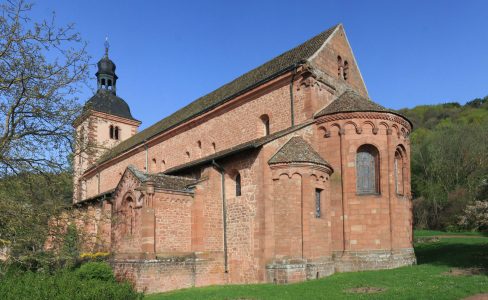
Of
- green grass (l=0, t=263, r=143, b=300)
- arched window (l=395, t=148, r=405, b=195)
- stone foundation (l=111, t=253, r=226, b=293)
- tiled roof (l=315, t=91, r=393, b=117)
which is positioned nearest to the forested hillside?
arched window (l=395, t=148, r=405, b=195)

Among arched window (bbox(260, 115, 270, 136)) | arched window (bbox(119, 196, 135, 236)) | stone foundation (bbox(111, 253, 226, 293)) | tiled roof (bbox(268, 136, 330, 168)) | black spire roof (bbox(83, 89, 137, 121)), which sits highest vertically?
black spire roof (bbox(83, 89, 137, 121))

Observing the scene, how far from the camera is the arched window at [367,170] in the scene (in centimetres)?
1877

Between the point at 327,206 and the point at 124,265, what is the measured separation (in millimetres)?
8836

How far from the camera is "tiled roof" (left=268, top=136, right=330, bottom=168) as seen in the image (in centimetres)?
1745

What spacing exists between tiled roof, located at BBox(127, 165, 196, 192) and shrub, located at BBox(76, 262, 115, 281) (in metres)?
3.81

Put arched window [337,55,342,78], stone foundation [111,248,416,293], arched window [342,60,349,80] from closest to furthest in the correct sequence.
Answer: stone foundation [111,248,416,293] < arched window [337,55,342,78] < arched window [342,60,349,80]

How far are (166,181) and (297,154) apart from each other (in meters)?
5.95

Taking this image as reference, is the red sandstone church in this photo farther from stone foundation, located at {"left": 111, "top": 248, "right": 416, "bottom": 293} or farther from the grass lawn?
the grass lawn

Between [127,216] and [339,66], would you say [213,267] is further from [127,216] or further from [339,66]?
[339,66]

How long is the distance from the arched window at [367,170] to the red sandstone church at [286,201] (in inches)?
1.7

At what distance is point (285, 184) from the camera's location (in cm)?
1742

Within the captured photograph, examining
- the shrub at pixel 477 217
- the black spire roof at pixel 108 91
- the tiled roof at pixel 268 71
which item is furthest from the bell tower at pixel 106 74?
the shrub at pixel 477 217

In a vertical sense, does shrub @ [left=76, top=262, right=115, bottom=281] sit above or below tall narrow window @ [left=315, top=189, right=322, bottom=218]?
below

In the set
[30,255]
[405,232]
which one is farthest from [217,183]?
[30,255]
